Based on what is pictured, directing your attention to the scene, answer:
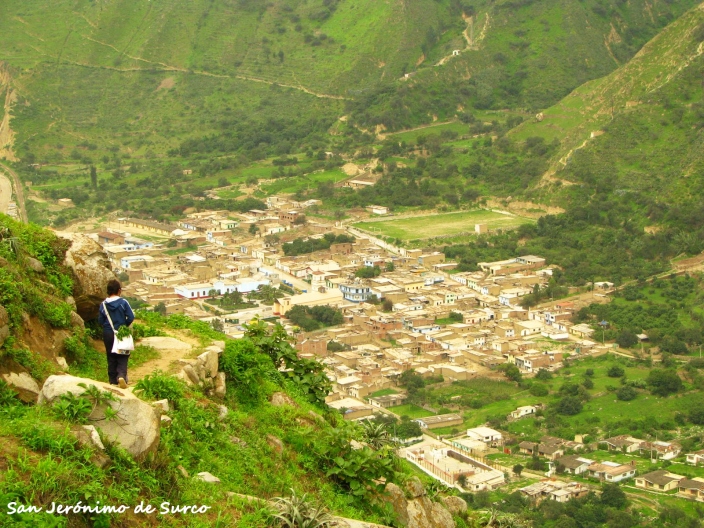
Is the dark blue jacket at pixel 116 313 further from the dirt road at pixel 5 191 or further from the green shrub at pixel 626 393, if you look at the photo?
the dirt road at pixel 5 191

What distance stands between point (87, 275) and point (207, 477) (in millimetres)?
2726

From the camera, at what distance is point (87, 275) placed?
9.06m

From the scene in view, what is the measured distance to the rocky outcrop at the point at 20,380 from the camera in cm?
715

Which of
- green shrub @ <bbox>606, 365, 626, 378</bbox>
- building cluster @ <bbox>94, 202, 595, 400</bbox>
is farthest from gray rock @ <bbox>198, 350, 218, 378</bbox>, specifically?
green shrub @ <bbox>606, 365, 626, 378</bbox>

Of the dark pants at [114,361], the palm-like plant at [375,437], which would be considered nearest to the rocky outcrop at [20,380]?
the dark pants at [114,361]

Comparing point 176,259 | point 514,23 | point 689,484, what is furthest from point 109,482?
point 514,23

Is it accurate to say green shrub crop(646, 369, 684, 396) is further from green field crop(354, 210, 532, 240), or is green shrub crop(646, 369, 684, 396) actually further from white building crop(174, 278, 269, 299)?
green field crop(354, 210, 532, 240)

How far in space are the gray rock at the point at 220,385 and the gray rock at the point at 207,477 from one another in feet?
5.52

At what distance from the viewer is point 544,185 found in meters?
49.4

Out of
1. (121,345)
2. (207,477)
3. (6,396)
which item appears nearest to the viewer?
(6,396)

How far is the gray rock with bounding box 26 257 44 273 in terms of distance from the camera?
28.4 ft

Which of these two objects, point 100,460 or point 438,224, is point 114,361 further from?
point 438,224

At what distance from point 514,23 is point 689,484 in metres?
55.9

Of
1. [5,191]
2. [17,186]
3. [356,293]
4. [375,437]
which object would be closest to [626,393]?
[356,293]
